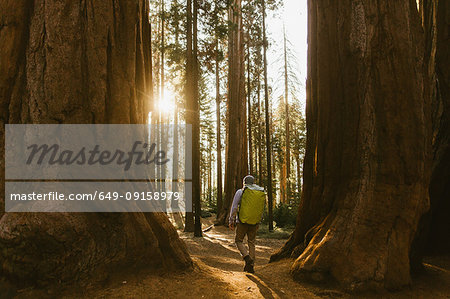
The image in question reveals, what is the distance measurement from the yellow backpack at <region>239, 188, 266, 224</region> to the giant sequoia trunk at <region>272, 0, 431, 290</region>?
1.13 m

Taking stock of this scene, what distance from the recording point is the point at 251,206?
593 cm

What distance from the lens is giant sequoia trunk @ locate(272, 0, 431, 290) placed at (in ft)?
14.1

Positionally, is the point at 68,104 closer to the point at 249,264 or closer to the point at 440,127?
the point at 249,264

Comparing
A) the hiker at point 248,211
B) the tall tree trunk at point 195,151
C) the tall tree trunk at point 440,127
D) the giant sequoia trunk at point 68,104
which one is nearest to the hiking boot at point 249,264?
the hiker at point 248,211

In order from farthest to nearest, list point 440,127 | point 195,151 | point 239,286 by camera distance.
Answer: point 195,151 < point 440,127 < point 239,286

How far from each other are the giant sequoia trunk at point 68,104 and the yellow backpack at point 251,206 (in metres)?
1.92

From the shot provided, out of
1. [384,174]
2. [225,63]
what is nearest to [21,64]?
[384,174]

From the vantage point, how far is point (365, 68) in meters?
4.79

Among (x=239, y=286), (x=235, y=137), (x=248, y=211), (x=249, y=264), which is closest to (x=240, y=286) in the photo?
(x=239, y=286)

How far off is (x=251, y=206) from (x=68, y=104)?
384 cm

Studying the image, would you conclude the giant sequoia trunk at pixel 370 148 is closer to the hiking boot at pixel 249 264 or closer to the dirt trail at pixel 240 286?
the dirt trail at pixel 240 286

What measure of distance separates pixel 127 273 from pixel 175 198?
18.4 m

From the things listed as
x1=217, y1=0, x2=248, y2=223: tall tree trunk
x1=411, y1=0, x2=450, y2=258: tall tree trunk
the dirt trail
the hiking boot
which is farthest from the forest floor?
x1=217, y1=0, x2=248, y2=223: tall tree trunk

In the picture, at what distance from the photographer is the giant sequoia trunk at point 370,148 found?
14.1 ft
